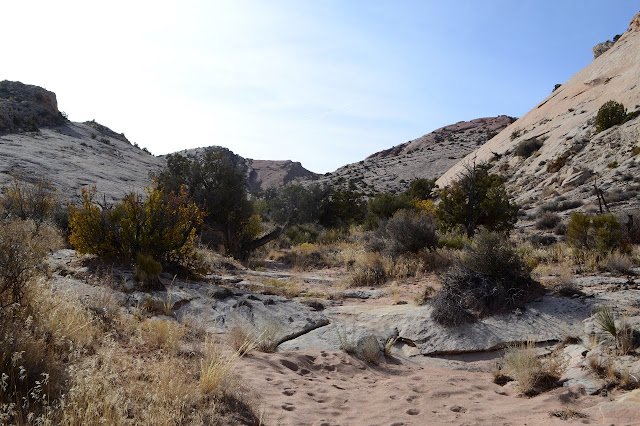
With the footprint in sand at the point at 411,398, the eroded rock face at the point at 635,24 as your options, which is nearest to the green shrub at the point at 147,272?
the footprint in sand at the point at 411,398

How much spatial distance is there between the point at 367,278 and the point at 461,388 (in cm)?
612

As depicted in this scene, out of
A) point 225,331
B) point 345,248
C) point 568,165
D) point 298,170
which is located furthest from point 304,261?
point 298,170

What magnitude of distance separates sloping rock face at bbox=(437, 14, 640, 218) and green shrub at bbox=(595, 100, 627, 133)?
593 millimetres

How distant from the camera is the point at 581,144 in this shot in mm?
24750

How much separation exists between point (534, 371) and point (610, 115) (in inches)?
975

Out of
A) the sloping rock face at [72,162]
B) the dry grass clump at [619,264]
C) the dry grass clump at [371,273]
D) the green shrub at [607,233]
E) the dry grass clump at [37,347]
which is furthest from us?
the sloping rock face at [72,162]

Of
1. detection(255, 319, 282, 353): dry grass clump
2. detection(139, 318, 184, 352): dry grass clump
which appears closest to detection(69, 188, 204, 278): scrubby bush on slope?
detection(255, 319, 282, 353): dry grass clump

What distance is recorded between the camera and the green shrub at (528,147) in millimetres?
29625

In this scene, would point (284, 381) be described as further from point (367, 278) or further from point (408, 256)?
point (408, 256)

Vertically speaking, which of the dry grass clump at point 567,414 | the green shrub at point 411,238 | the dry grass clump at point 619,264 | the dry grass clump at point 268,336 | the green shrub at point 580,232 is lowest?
the dry grass clump at point 268,336

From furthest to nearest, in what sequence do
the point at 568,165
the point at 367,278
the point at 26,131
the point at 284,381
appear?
the point at 26,131 < the point at 568,165 < the point at 367,278 < the point at 284,381

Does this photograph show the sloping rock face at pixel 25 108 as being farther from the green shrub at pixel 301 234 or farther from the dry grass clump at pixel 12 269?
the dry grass clump at pixel 12 269

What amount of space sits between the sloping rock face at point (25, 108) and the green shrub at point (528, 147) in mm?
29938

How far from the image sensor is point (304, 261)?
15.9 m
